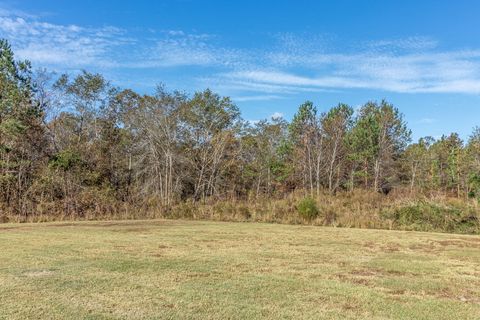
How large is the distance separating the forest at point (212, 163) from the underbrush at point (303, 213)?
5 centimetres

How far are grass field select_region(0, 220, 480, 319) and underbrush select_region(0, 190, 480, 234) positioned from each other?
4.90m

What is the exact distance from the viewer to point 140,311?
12.4 ft

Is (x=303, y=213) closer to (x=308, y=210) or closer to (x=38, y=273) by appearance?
(x=308, y=210)

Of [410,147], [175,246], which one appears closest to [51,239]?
[175,246]

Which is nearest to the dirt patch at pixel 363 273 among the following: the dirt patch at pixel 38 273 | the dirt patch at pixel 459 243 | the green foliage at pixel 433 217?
the dirt patch at pixel 38 273

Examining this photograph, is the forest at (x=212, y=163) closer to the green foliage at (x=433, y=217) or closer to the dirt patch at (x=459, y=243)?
the green foliage at (x=433, y=217)

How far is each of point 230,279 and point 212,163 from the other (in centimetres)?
2139

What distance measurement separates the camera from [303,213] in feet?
50.6

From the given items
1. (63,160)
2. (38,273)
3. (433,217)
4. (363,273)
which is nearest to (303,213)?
(433,217)

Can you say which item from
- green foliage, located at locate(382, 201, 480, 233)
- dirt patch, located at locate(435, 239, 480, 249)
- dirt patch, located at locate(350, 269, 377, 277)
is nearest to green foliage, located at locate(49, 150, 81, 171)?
green foliage, located at locate(382, 201, 480, 233)

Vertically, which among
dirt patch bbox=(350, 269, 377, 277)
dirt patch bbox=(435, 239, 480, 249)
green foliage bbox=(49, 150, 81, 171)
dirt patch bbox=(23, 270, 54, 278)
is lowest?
dirt patch bbox=(435, 239, 480, 249)

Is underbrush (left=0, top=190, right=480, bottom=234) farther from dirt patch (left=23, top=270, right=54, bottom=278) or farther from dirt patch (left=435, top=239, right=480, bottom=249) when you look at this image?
dirt patch (left=23, top=270, right=54, bottom=278)

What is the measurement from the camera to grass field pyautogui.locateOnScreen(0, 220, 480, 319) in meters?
3.89

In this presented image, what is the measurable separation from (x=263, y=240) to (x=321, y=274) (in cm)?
386
